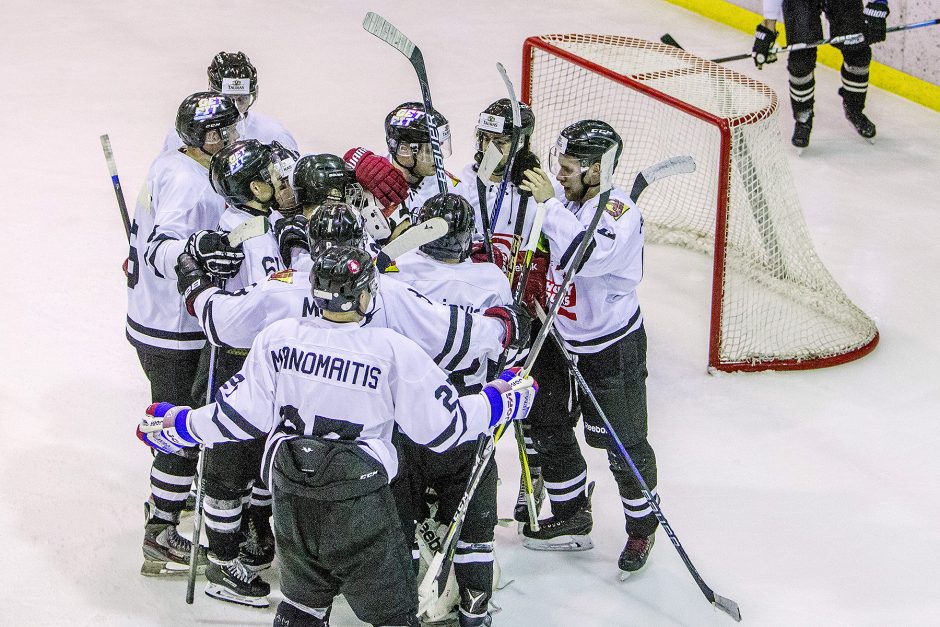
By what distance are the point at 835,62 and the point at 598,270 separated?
4810 mm

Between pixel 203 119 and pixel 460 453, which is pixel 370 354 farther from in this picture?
pixel 203 119

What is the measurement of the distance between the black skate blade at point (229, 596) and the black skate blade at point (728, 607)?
126 cm

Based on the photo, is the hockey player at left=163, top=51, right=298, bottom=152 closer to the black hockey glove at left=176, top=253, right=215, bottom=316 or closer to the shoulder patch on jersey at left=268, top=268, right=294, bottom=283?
the black hockey glove at left=176, top=253, right=215, bottom=316

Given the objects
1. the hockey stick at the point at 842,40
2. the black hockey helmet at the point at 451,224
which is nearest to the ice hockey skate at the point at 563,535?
the black hockey helmet at the point at 451,224

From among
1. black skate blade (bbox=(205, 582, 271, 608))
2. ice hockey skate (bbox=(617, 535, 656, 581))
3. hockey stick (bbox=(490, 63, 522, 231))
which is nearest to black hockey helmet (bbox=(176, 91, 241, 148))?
hockey stick (bbox=(490, 63, 522, 231))

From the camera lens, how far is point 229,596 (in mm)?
3477

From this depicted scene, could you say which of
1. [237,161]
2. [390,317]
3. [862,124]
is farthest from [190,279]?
[862,124]

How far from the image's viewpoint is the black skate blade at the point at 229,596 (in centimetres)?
347

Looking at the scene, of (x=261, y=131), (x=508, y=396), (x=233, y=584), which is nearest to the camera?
(x=508, y=396)

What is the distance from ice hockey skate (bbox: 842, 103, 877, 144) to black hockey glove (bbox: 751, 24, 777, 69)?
0.72 meters

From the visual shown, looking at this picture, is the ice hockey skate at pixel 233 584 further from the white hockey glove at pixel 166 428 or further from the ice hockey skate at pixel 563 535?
the ice hockey skate at pixel 563 535

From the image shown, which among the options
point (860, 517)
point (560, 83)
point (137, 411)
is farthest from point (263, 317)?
point (560, 83)

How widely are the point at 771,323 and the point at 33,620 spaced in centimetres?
297

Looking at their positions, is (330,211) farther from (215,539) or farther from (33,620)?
(33,620)
